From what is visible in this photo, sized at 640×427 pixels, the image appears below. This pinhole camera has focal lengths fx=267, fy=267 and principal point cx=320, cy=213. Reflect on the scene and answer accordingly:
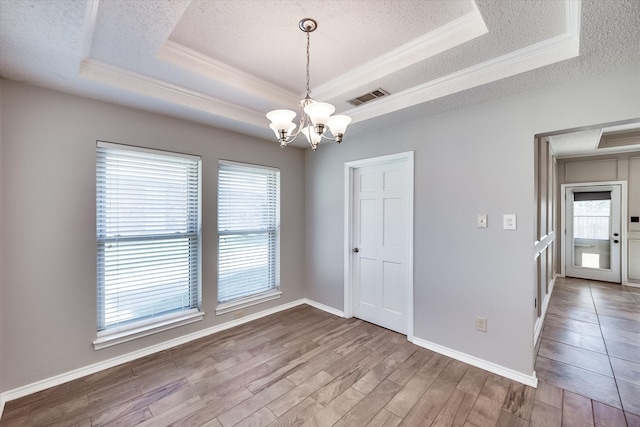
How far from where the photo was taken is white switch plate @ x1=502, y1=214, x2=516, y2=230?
2305mm

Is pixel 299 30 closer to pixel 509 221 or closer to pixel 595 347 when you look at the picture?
pixel 509 221

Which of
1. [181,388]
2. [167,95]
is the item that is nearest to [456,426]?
[181,388]

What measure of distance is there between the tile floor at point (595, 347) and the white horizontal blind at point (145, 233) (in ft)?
11.8

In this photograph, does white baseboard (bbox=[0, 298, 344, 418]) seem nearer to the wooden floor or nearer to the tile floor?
the wooden floor

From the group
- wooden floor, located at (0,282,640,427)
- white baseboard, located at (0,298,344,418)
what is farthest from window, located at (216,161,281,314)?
wooden floor, located at (0,282,640,427)

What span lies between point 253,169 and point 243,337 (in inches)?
81.9

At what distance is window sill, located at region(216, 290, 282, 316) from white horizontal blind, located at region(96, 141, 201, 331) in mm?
306

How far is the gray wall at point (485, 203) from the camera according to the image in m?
2.09

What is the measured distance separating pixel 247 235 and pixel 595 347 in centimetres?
405

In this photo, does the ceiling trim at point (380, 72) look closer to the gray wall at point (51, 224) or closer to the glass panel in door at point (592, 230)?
the gray wall at point (51, 224)

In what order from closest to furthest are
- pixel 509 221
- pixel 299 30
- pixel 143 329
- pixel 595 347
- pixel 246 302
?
pixel 299 30, pixel 509 221, pixel 143 329, pixel 595 347, pixel 246 302

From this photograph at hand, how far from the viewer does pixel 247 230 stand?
3.54m

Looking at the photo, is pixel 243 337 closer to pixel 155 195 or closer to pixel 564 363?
pixel 155 195

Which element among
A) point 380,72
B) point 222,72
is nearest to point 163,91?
point 222,72
